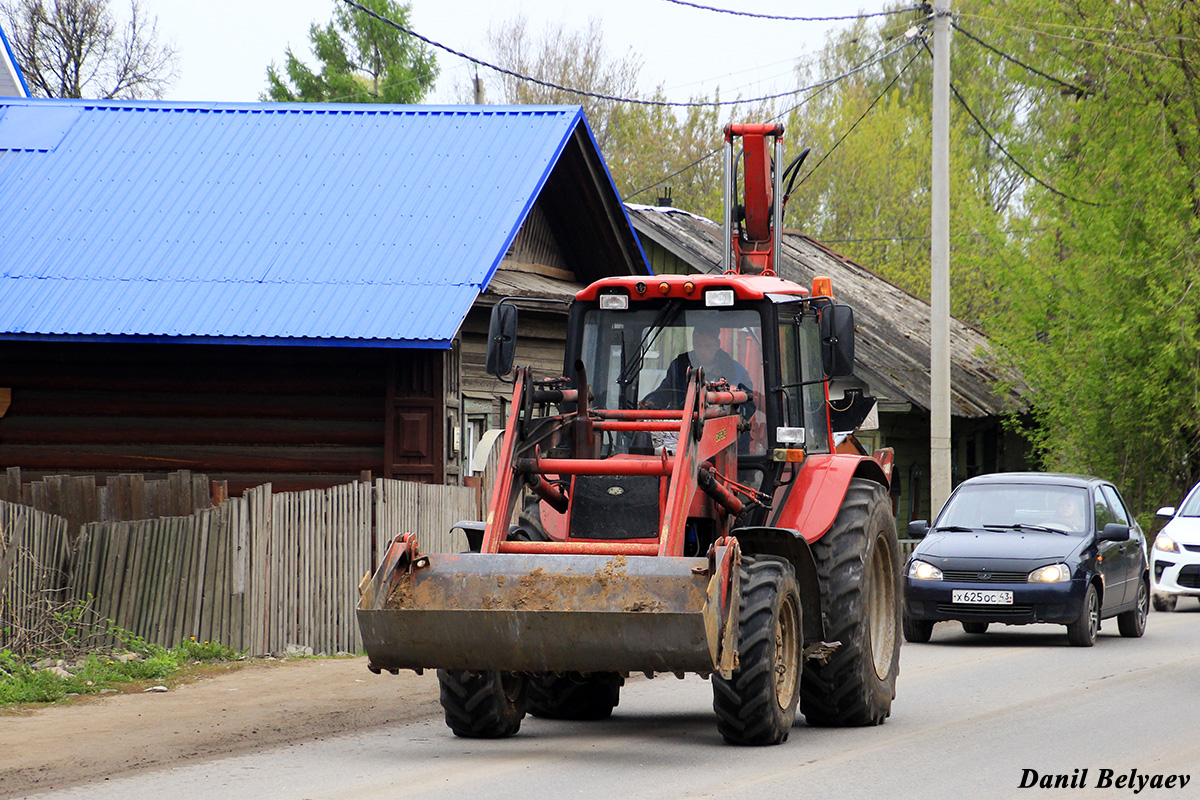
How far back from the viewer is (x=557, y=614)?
808 centimetres

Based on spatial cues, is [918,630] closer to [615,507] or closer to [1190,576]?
[1190,576]

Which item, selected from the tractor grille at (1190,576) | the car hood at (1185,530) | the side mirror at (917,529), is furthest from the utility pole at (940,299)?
the side mirror at (917,529)

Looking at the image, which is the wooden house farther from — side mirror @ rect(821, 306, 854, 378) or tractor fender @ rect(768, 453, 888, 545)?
side mirror @ rect(821, 306, 854, 378)

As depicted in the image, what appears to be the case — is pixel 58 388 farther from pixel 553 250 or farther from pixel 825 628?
pixel 825 628

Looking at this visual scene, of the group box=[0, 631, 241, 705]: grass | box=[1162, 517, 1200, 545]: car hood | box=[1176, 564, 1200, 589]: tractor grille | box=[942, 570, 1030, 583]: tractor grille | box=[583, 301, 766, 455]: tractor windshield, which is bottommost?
box=[0, 631, 241, 705]: grass

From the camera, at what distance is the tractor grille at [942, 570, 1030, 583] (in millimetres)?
15156

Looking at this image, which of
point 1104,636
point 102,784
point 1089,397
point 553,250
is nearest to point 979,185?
point 1089,397

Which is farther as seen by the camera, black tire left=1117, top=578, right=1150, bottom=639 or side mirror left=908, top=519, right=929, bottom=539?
black tire left=1117, top=578, right=1150, bottom=639

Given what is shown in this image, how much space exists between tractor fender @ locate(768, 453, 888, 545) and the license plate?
17.2ft

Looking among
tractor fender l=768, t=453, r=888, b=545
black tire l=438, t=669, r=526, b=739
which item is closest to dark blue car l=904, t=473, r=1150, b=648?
tractor fender l=768, t=453, r=888, b=545

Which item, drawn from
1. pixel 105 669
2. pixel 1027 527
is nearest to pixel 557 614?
pixel 105 669

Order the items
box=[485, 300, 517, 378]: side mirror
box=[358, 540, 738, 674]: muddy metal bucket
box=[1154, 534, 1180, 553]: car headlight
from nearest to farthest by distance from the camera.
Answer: box=[358, 540, 738, 674]: muddy metal bucket → box=[485, 300, 517, 378]: side mirror → box=[1154, 534, 1180, 553]: car headlight

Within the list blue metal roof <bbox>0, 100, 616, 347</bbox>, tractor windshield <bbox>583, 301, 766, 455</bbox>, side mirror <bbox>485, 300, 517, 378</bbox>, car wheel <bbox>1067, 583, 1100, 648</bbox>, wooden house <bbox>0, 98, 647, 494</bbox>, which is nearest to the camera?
side mirror <bbox>485, 300, 517, 378</bbox>

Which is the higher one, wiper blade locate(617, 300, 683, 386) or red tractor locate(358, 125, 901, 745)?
wiper blade locate(617, 300, 683, 386)
